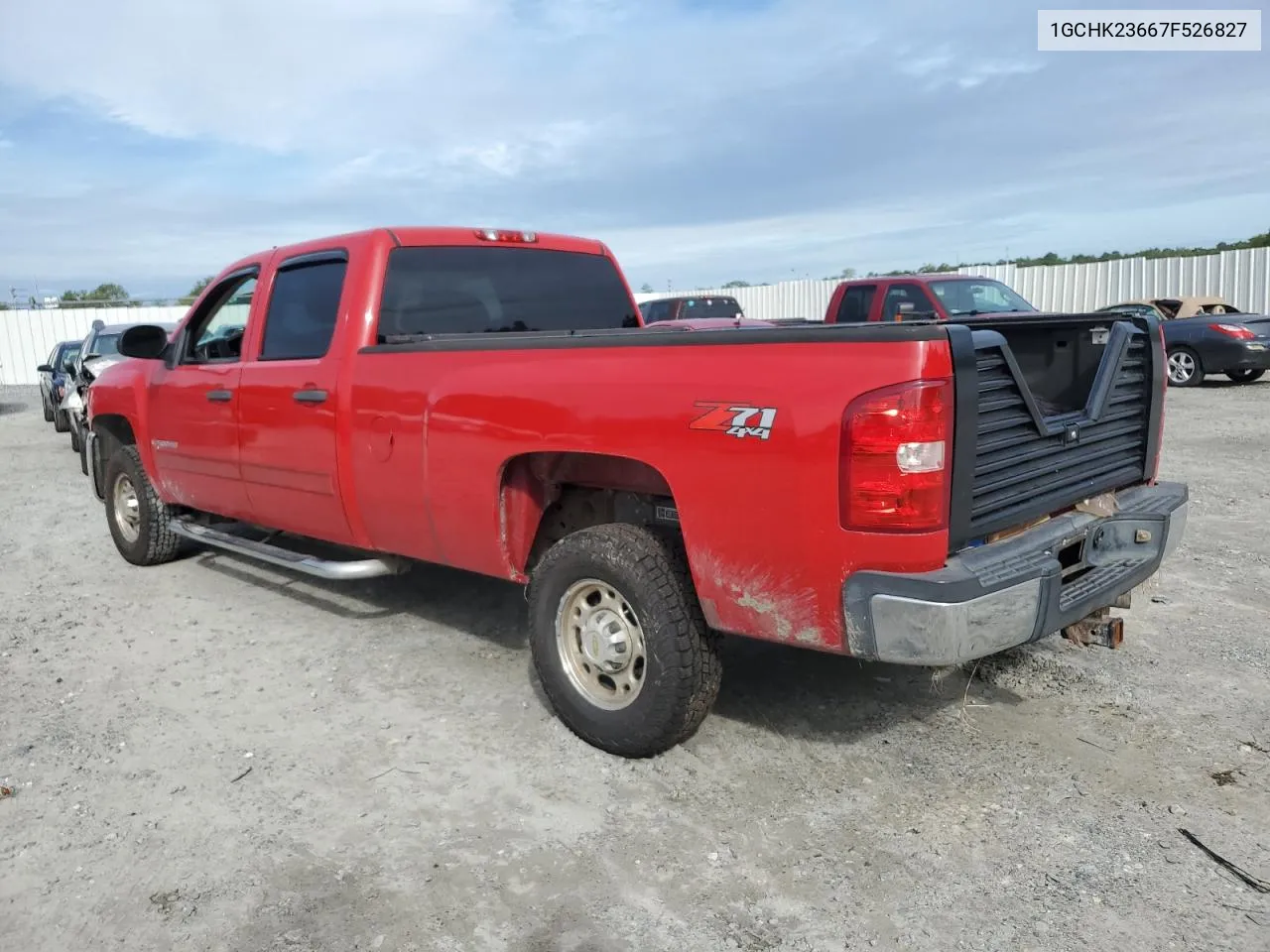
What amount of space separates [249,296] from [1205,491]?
724cm

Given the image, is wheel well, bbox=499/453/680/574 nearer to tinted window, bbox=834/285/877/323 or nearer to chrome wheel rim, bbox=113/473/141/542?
chrome wheel rim, bbox=113/473/141/542

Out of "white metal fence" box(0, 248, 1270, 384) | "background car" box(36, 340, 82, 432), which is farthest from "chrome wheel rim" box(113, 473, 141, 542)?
"white metal fence" box(0, 248, 1270, 384)

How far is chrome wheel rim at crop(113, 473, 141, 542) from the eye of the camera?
688 cm

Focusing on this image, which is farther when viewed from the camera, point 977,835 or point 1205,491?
point 1205,491

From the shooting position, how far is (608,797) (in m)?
3.49

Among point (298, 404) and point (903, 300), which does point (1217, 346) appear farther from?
point (298, 404)

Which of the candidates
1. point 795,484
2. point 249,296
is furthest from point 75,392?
point 795,484

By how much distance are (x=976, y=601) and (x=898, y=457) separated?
0.47 meters

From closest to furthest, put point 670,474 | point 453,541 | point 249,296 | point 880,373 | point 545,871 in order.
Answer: point 880,373, point 545,871, point 670,474, point 453,541, point 249,296

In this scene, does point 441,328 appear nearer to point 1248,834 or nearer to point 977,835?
point 977,835

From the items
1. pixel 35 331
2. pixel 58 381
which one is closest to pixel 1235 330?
pixel 58 381

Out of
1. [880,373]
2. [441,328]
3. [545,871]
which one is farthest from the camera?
[441,328]

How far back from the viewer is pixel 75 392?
1309 centimetres

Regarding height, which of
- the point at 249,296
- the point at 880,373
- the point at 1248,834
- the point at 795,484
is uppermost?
the point at 249,296
